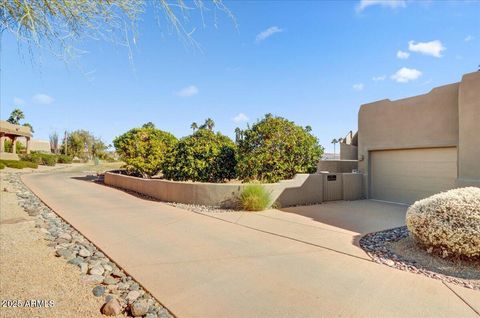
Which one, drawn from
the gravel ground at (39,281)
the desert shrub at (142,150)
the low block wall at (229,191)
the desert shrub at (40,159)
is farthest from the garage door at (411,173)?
the desert shrub at (40,159)

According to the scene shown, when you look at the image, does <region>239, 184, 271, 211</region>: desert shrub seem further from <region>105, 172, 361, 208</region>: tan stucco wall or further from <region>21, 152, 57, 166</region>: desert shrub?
<region>21, 152, 57, 166</region>: desert shrub

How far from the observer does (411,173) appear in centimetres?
1029

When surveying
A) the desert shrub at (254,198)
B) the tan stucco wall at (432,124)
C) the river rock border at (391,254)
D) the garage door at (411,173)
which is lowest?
the river rock border at (391,254)

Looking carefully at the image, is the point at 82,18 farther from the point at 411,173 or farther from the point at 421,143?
the point at 411,173

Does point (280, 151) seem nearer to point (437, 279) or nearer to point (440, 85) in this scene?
point (440, 85)

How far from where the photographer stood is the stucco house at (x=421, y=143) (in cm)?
836

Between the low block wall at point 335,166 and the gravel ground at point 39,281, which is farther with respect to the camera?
the low block wall at point 335,166

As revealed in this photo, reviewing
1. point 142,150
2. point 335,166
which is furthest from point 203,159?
point 335,166

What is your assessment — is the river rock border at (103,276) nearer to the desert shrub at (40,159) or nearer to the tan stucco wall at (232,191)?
the tan stucco wall at (232,191)

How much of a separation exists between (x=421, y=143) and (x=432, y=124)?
73cm

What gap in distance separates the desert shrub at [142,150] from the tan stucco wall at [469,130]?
13253mm

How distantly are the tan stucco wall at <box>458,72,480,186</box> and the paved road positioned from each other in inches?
121

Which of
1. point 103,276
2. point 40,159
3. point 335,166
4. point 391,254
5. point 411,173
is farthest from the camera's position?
point 40,159

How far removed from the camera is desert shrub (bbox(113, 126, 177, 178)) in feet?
52.0
